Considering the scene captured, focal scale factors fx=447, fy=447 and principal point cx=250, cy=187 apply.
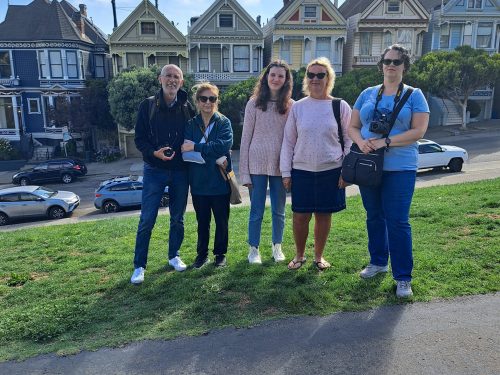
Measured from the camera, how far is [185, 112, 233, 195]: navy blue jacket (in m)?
5.01

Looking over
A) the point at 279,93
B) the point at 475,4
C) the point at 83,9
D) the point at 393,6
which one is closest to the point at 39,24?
the point at 83,9

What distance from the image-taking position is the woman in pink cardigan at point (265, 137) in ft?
16.2

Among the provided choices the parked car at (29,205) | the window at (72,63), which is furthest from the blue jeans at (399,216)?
the window at (72,63)

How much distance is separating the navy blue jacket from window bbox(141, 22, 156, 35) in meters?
30.1

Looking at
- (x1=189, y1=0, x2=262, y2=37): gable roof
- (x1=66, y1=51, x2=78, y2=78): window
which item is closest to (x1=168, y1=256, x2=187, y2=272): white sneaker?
(x1=189, y1=0, x2=262, y2=37): gable roof

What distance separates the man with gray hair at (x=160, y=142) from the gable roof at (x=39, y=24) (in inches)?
1229

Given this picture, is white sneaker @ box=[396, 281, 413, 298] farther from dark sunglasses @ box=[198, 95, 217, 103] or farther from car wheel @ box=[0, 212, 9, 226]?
car wheel @ box=[0, 212, 9, 226]

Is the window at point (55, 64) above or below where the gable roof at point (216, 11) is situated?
below

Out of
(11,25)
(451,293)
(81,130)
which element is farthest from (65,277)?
(11,25)

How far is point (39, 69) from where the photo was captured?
3278cm

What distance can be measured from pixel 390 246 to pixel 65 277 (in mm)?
3750

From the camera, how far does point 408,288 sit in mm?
4246

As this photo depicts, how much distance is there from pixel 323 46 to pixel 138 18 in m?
13.7

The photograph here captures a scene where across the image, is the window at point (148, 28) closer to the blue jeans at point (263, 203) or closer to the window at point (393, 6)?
the window at point (393, 6)
